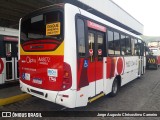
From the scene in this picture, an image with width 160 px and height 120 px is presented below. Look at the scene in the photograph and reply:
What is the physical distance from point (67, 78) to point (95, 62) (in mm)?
1474

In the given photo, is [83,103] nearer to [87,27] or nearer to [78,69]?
[78,69]

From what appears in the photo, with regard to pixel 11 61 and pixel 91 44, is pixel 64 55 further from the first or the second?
pixel 11 61

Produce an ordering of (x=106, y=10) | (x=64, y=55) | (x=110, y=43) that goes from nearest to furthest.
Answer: (x=64, y=55) < (x=110, y=43) < (x=106, y=10)

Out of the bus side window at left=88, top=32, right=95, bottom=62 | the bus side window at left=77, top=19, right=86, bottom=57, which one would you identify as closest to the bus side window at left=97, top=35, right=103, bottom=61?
the bus side window at left=88, top=32, right=95, bottom=62

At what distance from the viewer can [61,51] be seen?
4.53m

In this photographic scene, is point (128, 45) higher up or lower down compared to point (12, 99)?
higher up

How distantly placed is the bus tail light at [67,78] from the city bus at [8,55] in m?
4.81

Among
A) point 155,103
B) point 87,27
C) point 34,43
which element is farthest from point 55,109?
point 155,103

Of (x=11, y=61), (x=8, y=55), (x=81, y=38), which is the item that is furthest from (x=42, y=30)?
(x=11, y=61)

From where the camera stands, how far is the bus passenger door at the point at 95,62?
540 centimetres

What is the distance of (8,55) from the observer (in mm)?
8570

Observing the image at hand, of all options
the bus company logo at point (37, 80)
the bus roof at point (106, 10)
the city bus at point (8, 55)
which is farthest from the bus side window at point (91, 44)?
the city bus at point (8, 55)

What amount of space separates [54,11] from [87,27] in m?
1.06

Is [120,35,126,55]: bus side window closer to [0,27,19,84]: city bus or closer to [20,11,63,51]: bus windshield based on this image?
[20,11,63,51]: bus windshield
